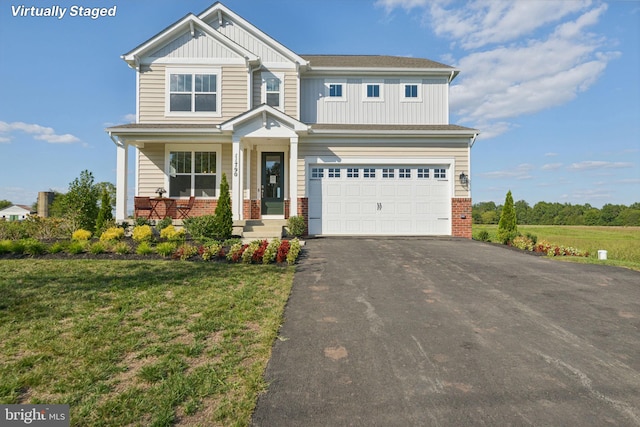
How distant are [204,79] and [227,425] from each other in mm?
13635

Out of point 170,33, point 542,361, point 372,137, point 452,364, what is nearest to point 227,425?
point 452,364

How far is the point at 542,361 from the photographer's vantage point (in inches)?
121

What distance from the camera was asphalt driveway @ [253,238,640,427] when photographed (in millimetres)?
2332

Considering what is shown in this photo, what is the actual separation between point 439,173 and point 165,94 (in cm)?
1130

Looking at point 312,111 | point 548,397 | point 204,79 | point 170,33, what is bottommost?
point 548,397

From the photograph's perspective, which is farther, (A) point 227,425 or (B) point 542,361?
(B) point 542,361

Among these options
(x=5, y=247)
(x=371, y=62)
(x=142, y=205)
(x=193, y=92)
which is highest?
(x=371, y=62)

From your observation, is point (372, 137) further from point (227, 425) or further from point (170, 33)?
point (227, 425)

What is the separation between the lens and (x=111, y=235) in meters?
9.14

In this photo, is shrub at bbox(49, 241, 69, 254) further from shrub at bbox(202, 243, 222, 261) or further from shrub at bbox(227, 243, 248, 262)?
shrub at bbox(227, 243, 248, 262)

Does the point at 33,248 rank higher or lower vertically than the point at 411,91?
lower

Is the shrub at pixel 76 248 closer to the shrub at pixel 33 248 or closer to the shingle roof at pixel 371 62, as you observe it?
the shrub at pixel 33 248

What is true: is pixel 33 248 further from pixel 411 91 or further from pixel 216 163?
pixel 411 91

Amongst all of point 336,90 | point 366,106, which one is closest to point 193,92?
point 336,90
